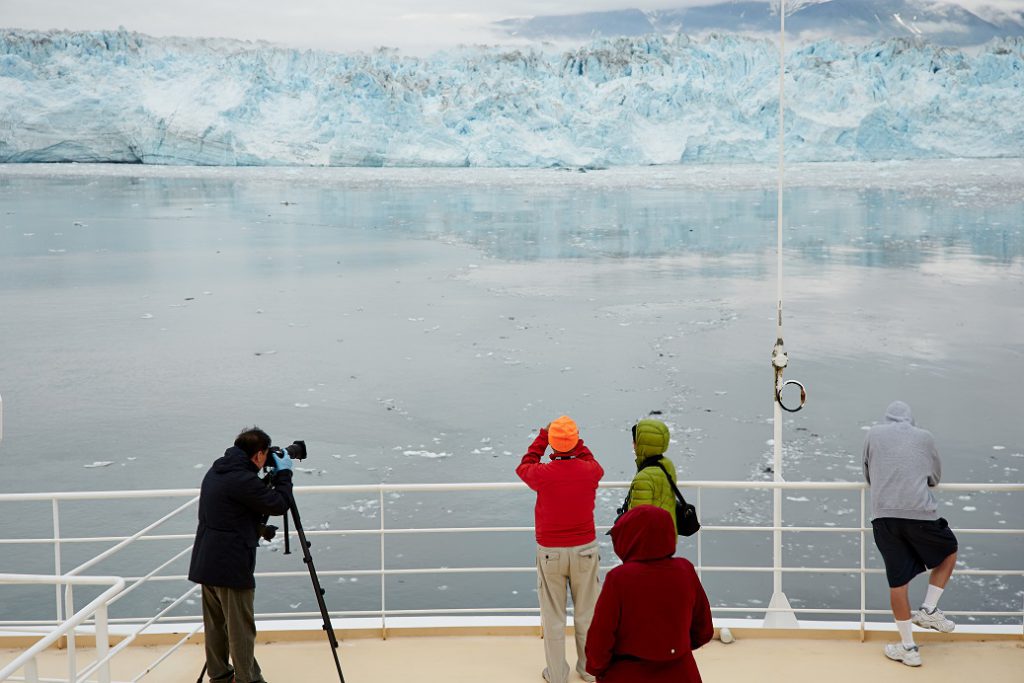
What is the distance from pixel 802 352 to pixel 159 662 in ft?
37.7

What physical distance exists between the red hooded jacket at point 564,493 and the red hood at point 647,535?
3.10 ft

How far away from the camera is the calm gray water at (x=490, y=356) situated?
773 centimetres

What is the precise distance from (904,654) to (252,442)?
2.06 metres

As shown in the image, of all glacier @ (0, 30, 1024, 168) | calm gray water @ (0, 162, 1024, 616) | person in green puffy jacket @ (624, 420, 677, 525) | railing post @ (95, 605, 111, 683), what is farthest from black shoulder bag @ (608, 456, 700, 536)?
glacier @ (0, 30, 1024, 168)

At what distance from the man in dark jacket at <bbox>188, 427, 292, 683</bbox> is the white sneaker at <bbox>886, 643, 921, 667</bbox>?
1.89m

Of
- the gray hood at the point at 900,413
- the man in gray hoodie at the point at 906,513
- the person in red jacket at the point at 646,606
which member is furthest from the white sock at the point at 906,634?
the person in red jacket at the point at 646,606

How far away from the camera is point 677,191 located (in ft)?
127

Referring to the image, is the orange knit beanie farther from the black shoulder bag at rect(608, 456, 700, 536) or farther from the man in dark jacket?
the man in dark jacket

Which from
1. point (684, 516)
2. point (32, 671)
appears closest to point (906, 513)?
point (684, 516)

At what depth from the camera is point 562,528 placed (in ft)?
9.96

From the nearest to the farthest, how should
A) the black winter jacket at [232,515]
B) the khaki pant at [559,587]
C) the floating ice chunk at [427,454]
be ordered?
the black winter jacket at [232,515] → the khaki pant at [559,587] → the floating ice chunk at [427,454]

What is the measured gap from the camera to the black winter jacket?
2850 mm

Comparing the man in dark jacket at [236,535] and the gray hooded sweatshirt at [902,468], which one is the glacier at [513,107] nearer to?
the gray hooded sweatshirt at [902,468]

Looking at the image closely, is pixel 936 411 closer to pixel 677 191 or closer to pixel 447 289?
pixel 447 289
